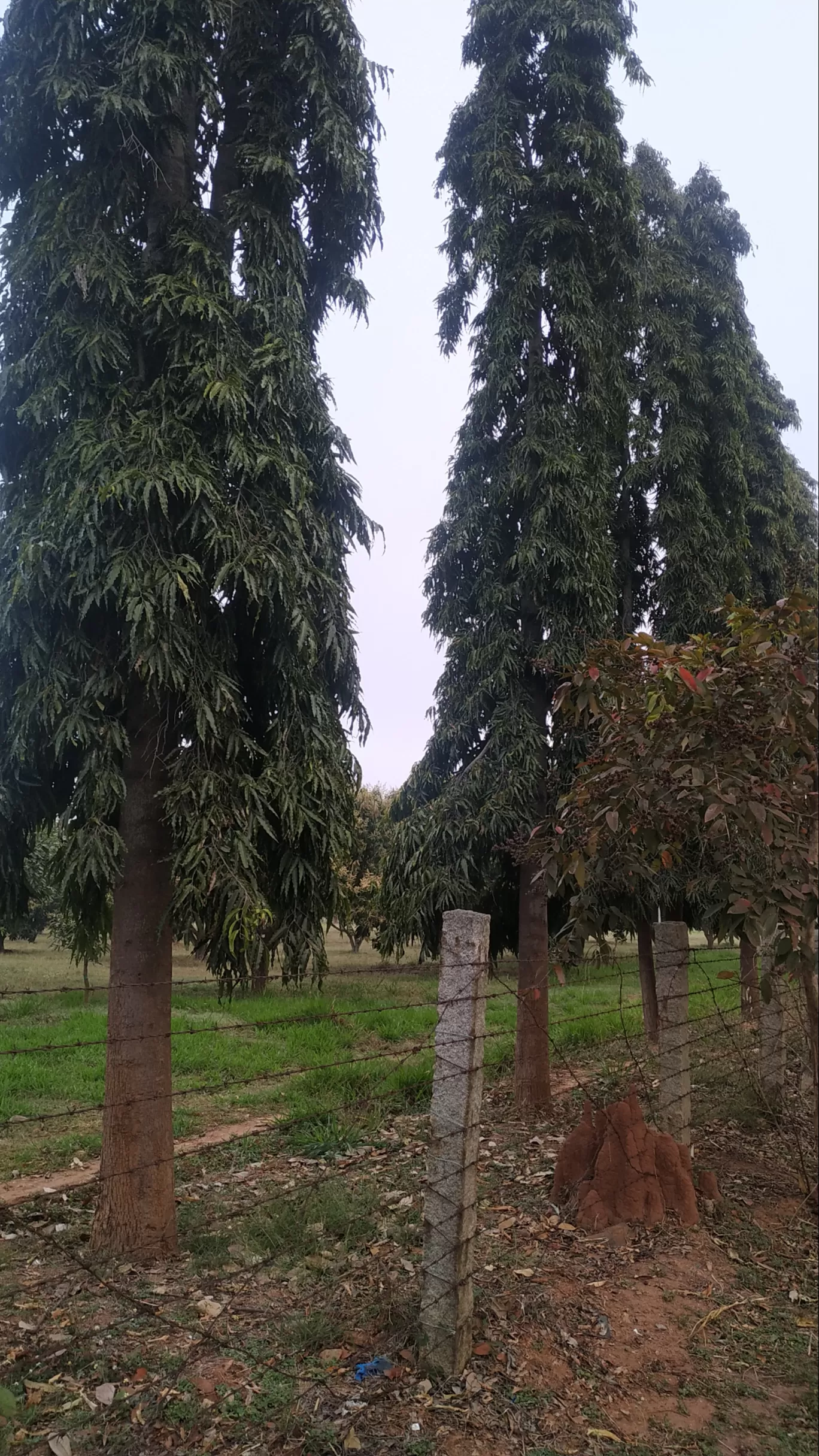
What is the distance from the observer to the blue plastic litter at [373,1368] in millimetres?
3580

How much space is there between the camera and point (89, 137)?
5715 mm

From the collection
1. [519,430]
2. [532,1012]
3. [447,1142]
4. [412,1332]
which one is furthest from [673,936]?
[519,430]

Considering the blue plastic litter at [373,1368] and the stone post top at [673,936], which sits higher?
the stone post top at [673,936]

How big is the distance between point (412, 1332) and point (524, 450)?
7549mm

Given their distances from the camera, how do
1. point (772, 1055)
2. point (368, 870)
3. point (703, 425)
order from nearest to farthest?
1. point (772, 1055)
2. point (703, 425)
3. point (368, 870)

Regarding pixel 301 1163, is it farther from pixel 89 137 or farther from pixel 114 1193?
pixel 89 137

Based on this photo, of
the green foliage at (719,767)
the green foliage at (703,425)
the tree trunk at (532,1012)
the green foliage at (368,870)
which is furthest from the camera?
the green foliage at (368,870)

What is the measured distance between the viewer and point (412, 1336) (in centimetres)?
373

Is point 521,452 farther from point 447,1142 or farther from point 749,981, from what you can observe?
point 447,1142

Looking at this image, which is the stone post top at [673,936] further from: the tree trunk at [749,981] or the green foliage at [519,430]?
the green foliage at [519,430]

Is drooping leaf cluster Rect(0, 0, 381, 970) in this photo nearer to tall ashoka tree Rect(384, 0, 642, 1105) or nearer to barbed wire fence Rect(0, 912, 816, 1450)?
barbed wire fence Rect(0, 912, 816, 1450)

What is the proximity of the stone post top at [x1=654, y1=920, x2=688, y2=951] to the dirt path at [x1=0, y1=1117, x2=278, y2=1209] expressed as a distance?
287 cm

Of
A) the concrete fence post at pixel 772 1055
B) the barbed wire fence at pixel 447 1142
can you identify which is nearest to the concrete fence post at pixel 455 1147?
the barbed wire fence at pixel 447 1142

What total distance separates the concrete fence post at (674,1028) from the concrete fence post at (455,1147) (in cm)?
231
